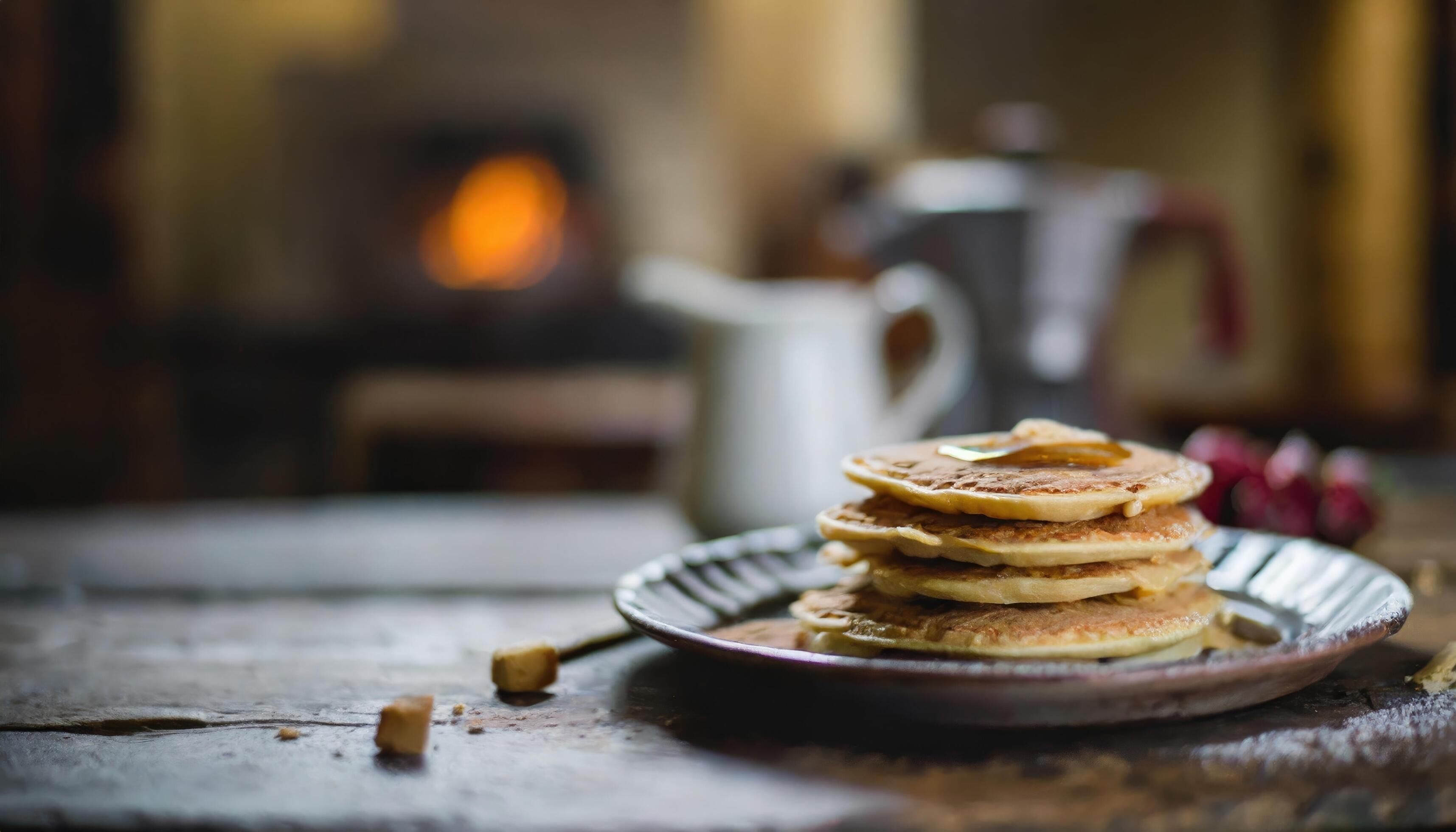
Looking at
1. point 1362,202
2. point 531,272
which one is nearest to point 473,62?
point 531,272

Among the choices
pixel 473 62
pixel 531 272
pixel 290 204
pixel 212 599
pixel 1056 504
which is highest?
pixel 473 62

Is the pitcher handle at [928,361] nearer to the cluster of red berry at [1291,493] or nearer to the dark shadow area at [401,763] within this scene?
the cluster of red berry at [1291,493]

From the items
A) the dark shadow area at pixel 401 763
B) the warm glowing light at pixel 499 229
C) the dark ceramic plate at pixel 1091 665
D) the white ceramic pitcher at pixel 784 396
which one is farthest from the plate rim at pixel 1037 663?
the warm glowing light at pixel 499 229

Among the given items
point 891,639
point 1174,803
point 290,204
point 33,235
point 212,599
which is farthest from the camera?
point 290,204

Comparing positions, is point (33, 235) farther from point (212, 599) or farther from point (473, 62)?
point (212, 599)

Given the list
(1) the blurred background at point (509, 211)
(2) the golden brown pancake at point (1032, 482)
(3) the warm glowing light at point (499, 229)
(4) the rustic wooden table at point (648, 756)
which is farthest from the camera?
(3) the warm glowing light at point (499, 229)

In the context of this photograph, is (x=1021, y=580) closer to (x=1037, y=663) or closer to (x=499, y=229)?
(x=1037, y=663)

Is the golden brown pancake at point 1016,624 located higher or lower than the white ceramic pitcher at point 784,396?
lower
